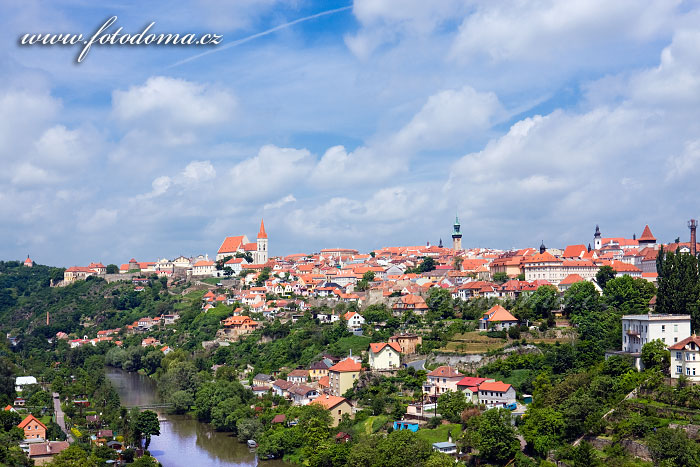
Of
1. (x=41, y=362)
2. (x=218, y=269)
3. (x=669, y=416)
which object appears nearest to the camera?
(x=669, y=416)

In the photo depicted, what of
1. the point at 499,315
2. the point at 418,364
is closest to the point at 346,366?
the point at 418,364

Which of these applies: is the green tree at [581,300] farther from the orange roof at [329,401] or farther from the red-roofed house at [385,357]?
the orange roof at [329,401]

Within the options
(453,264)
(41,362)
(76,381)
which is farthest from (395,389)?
(41,362)

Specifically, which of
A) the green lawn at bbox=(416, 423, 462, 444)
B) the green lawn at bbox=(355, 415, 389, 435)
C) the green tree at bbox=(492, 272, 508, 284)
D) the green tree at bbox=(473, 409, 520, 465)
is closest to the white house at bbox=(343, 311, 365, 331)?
the green tree at bbox=(492, 272, 508, 284)

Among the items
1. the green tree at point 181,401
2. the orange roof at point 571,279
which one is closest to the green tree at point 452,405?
the green tree at point 181,401

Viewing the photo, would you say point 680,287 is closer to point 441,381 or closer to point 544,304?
point 544,304

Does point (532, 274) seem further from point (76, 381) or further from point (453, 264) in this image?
point (76, 381)
